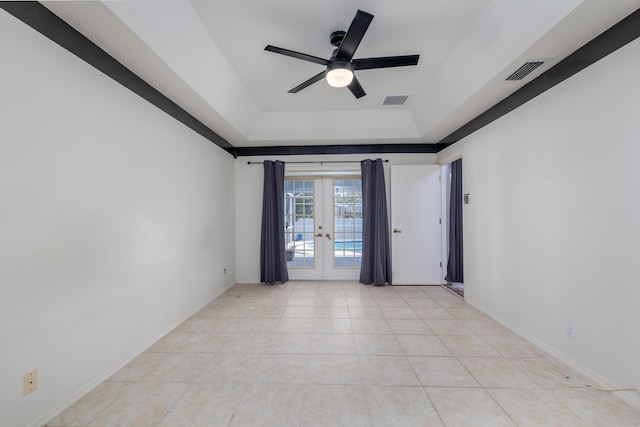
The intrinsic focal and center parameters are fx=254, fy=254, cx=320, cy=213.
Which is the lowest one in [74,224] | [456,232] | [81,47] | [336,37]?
[456,232]

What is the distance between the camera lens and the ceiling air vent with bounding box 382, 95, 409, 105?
3.45 metres

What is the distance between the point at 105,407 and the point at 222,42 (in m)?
2.99

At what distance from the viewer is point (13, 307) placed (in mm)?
1359

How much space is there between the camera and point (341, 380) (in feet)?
6.31

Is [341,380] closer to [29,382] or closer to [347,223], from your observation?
[29,382]

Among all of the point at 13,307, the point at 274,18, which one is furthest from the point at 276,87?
the point at 13,307

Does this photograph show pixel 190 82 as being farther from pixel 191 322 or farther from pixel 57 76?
pixel 191 322

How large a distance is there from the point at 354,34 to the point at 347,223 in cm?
325

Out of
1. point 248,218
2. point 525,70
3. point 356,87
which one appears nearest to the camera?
point 525,70

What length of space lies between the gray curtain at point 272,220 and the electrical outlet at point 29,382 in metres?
3.07

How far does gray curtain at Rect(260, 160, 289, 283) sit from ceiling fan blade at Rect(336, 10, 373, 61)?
2.62 m

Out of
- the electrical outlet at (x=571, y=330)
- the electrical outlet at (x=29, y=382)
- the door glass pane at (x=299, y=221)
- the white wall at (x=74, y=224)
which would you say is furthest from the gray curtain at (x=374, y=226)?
the electrical outlet at (x=29, y=382)

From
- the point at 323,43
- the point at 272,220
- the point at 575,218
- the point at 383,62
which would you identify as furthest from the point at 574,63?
the point at 272,220

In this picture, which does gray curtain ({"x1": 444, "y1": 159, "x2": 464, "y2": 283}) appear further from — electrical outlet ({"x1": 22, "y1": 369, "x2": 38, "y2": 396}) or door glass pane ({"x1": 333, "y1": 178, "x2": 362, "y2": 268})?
electrical outlet ({"x1": 22, "y1": 369, "x2": 38, "y2": 396})
